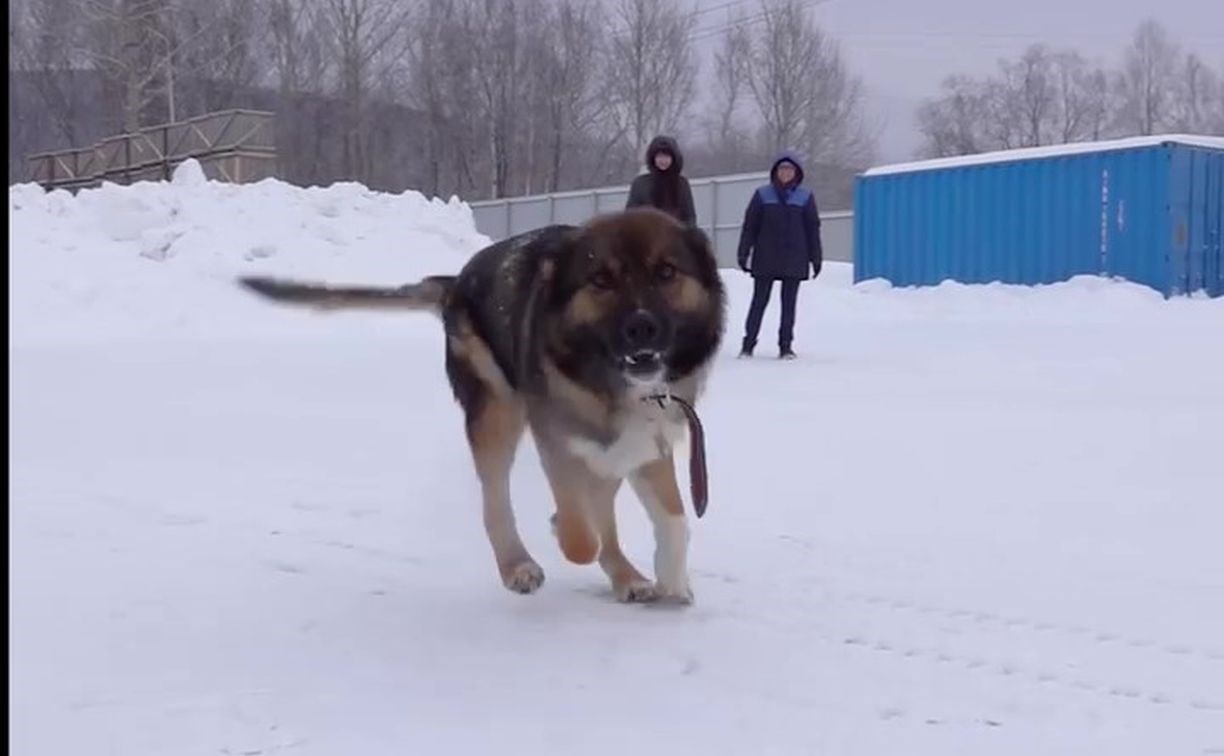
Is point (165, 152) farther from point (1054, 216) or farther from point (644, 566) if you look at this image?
point (644, 566)

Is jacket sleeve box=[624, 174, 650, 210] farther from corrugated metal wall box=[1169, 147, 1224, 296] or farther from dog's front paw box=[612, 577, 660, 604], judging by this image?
corrugated metal wall box=[1169, 147, 1224, 296]

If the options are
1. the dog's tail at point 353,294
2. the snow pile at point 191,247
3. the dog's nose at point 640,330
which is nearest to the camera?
the dog's nose at point 640,330

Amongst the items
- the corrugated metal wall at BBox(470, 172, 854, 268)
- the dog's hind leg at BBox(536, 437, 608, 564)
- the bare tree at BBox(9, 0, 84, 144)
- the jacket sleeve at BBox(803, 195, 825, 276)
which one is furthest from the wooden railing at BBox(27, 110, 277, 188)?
the dog's hind leg at BBox(536, 437, 608, 564)

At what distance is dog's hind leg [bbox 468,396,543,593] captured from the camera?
4.38m

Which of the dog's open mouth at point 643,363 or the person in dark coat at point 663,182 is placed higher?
the person in dark coat at point 663,182

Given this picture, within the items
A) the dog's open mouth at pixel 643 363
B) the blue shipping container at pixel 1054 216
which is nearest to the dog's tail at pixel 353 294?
the dog's open mouth at pixel 643 363

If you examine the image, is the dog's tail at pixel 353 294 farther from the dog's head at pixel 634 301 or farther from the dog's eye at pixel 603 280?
the dog's eye at pixel 603 280

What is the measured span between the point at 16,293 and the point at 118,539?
11.6 metres

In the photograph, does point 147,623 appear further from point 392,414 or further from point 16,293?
point 16,293

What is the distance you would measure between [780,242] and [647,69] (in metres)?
43.0

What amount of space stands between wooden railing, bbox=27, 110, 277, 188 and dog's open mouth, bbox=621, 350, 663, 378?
25.8 metres

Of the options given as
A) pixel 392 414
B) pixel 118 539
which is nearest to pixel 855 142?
pixel 392 414

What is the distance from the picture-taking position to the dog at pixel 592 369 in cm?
388

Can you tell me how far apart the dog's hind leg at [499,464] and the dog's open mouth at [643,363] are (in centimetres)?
64
